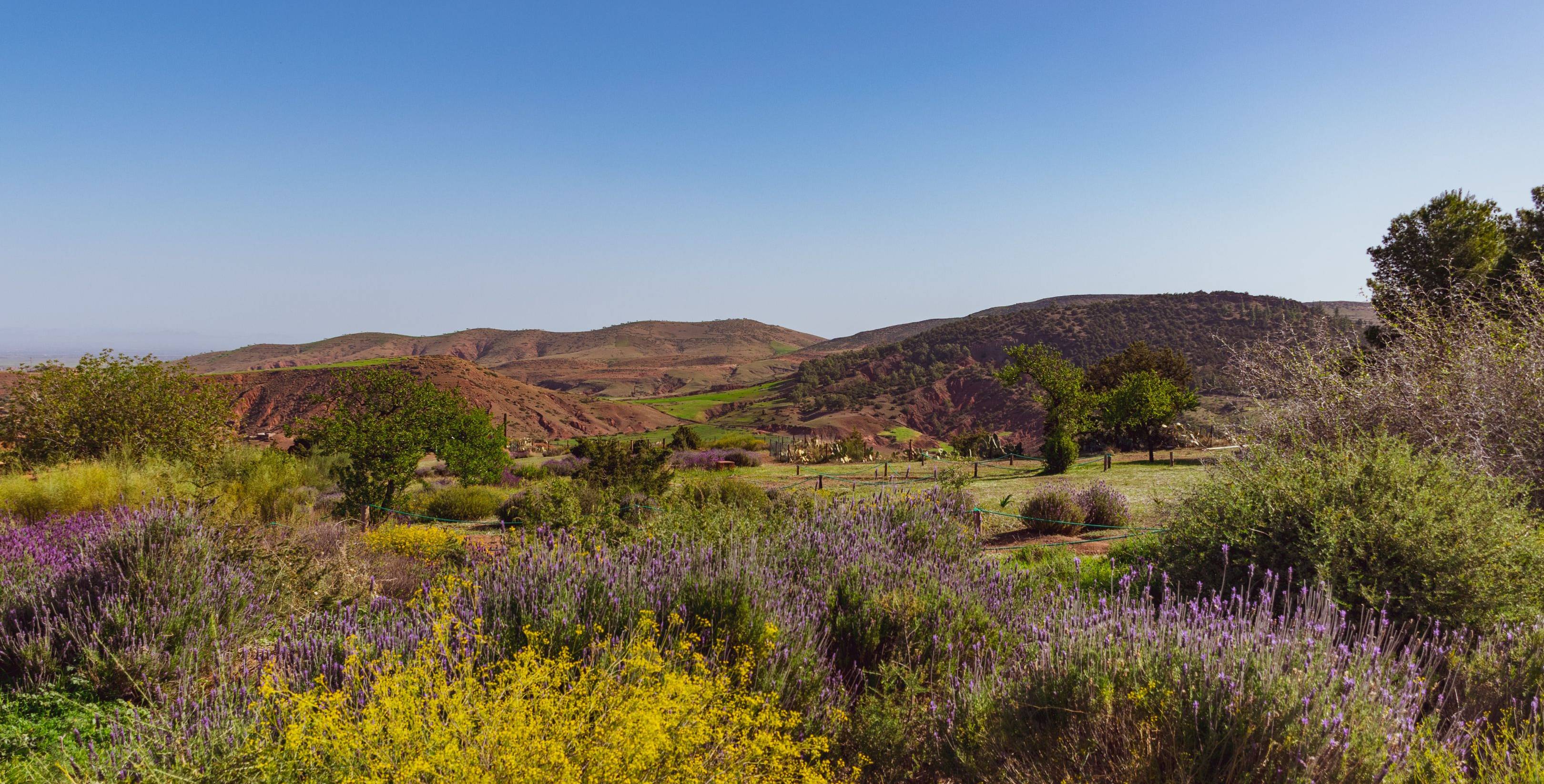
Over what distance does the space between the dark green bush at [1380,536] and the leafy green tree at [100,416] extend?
606 inches

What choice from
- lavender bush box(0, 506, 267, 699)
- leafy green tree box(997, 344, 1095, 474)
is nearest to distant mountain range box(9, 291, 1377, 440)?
leafy green tree box(997, 344, 1095, 474)

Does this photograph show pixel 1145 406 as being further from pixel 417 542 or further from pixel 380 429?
pixel 417 542

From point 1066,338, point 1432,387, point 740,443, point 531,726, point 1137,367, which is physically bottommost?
point 740,443

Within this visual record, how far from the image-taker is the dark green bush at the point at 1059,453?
719 inches

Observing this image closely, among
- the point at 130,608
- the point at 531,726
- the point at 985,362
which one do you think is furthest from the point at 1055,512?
the point at 985,362

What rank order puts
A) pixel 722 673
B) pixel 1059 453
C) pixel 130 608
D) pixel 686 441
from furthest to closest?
1. pixel 686 441
2. pixel 1059 453
3. pixel 130 608
4. pixel 722 673

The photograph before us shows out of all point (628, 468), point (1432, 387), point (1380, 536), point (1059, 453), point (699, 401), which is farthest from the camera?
point (699, 401)

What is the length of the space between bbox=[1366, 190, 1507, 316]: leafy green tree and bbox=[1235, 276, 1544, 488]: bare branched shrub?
1589 centimetres

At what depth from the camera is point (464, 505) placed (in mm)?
13477

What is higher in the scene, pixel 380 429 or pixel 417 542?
pixel 380 429

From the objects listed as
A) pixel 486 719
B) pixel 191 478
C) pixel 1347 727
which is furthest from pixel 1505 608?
pixel 191 478

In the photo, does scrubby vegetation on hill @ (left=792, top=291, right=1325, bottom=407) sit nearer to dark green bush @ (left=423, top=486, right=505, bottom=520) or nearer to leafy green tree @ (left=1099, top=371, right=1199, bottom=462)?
leafy green tree @ (left=1099, top=371, right=1199, bottom=462)

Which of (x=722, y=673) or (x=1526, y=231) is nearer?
(x=722, y=673)

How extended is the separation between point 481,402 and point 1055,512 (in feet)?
172
